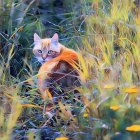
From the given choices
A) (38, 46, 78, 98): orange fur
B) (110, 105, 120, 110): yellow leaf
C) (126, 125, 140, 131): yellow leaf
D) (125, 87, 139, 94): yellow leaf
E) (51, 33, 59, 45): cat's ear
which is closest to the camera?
(126, 125, 140, 131): yellow leaf

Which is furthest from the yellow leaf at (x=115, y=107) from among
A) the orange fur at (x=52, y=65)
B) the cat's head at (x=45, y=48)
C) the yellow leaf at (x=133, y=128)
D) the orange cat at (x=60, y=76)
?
the cat's head at (x=45, y=48)

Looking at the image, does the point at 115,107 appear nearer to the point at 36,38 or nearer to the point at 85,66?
the point at 85,66

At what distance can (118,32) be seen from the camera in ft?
13.9

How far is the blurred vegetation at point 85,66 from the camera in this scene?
115 inches

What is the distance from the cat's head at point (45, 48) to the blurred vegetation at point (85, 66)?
0.23 ft

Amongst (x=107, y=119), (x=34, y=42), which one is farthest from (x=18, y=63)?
(x=107, y=119)

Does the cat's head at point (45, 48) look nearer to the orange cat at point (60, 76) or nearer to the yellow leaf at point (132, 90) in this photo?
the orange cat at point (60, 76)

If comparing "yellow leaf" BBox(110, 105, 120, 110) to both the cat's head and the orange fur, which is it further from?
the cat's head

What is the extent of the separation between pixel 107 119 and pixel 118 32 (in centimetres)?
145

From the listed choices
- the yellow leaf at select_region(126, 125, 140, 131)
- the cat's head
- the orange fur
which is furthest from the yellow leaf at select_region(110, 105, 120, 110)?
the cat's head

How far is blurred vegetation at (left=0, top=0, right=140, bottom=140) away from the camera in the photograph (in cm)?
292

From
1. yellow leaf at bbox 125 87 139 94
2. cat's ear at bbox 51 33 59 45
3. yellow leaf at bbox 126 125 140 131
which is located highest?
cat's ear at bbox 51 33 59 45

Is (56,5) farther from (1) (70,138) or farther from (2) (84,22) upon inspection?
(1) (70,138)

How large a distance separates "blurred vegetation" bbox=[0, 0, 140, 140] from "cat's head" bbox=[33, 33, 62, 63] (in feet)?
0.23
